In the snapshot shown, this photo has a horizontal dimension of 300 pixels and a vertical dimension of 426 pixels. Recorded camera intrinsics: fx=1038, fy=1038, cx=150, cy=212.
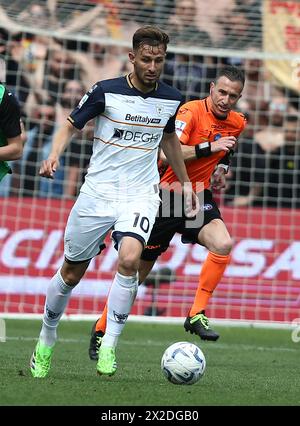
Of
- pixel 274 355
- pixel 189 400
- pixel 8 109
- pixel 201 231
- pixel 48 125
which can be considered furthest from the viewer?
pixel 48 125

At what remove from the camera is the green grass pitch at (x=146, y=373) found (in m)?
6.05

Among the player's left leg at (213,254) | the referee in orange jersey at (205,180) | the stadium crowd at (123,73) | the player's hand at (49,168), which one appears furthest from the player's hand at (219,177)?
the stadium crowd at (123,73)

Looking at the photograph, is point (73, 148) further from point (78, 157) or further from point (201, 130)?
point (201, 130)

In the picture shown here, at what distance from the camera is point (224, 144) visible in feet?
29.5

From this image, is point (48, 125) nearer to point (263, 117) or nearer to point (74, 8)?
point (74, 8)

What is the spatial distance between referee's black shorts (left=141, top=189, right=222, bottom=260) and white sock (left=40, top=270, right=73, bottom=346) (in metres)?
2.25

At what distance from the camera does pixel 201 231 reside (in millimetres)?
9555

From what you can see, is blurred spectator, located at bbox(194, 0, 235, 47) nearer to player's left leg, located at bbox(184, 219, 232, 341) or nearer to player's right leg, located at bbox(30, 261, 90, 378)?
player's left leg, located at bbox(184, 219, 232, 341)

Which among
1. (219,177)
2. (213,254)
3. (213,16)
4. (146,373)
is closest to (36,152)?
(213,16)

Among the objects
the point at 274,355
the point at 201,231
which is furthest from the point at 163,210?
the point at 274,355

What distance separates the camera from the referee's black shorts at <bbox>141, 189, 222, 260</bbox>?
9.65 meters

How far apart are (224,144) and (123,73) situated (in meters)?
6.96

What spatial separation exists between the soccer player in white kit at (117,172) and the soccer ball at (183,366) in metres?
0.41

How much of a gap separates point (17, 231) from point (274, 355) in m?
5.08
